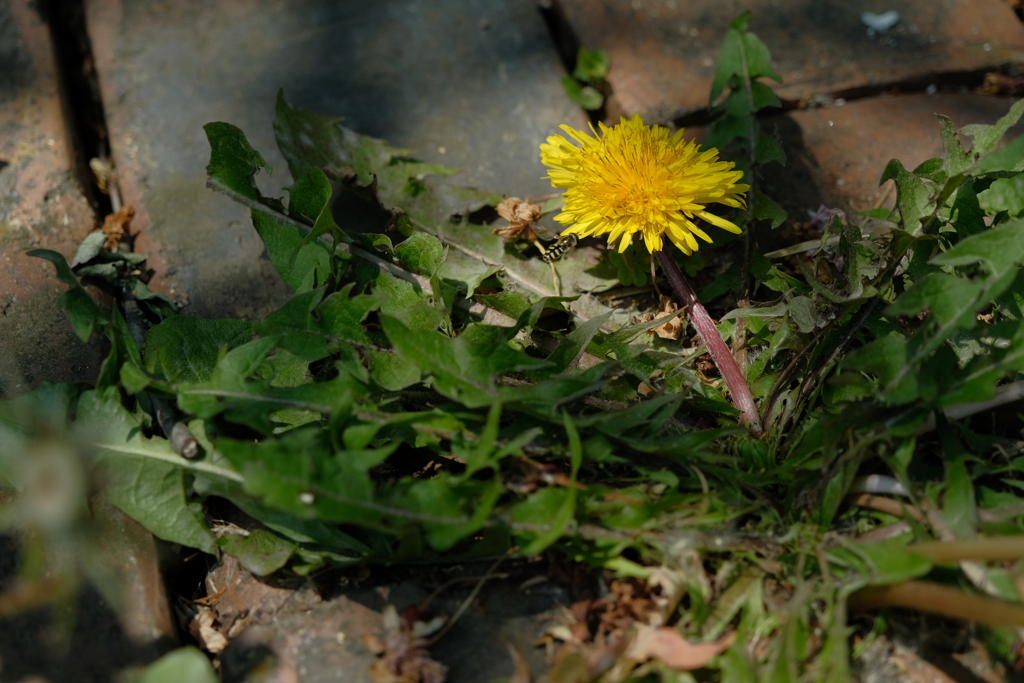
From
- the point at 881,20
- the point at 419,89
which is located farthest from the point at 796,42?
the point at 419,89

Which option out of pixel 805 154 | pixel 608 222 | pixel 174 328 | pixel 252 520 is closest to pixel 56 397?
pixel 174 328

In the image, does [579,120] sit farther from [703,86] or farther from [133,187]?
[133,187]

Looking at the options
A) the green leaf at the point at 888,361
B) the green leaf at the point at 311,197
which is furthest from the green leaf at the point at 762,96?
the green leaf at the point at 311,197

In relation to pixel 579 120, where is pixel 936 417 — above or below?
below

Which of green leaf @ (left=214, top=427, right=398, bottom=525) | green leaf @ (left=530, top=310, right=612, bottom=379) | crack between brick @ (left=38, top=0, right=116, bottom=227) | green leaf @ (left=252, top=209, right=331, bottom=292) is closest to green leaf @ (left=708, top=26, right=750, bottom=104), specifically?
green leaf @ (left=530, top=310, right=612, bottom=379)

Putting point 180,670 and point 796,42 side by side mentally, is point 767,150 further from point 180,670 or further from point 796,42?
point 180,670

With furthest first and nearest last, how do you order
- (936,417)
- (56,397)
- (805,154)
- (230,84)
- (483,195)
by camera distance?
(230,84), (805,154), (483,195), (56,397), (936,417)
